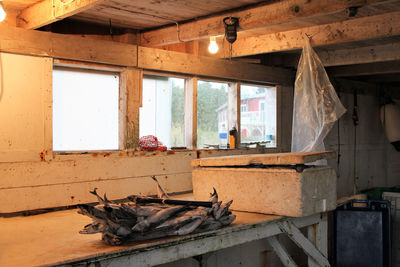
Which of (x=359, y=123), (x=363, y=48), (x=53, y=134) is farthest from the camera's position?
(x=359, y=123)

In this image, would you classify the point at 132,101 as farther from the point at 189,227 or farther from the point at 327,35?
the point at 327,35

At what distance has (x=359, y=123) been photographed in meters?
7.50

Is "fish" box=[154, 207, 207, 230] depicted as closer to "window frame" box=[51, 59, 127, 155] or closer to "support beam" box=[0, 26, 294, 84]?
"window frame" box=[51, 59, 127, 155]

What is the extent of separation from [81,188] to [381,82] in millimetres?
6135

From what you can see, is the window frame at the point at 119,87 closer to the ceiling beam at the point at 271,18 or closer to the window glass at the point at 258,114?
the ceiling beam at the point at 271,18

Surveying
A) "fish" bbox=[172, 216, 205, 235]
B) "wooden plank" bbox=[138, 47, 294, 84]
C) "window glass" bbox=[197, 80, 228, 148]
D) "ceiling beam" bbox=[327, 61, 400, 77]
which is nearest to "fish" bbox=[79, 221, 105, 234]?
"fish" bbox=[172, 216, 205, 235]

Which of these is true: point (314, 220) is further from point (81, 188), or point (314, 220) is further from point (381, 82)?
point (381, 82)

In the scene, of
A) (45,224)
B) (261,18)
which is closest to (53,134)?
(45,224)

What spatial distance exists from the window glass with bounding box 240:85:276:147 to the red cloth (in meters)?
1.42

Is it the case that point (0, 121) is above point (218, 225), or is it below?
above

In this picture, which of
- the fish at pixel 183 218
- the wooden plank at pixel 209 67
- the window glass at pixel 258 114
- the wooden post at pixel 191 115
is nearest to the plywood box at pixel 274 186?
the fish at pixel 183 218

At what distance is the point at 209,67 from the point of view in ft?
16.8

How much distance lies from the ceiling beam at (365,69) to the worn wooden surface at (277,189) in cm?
343

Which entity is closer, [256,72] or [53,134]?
[53,134]
